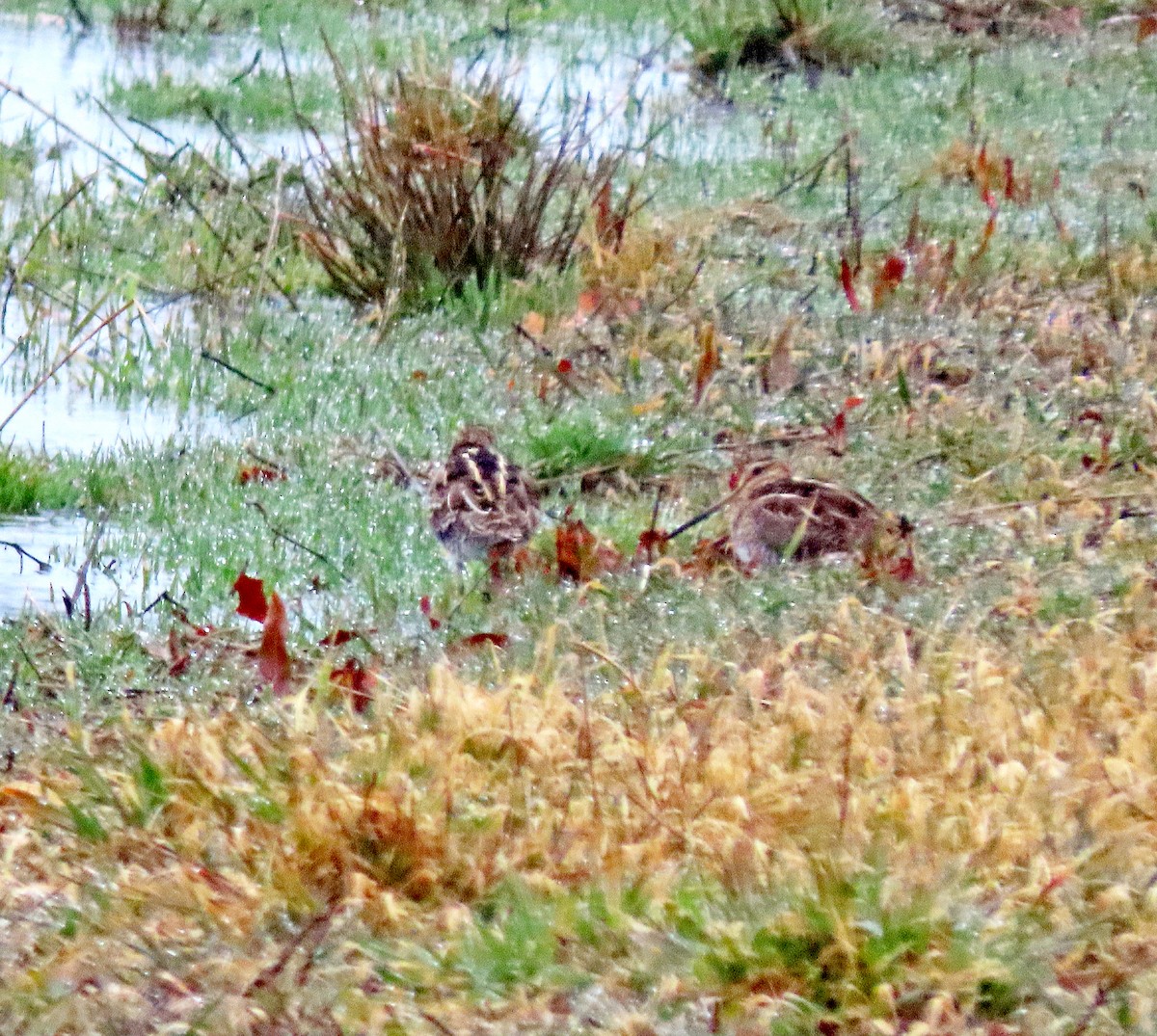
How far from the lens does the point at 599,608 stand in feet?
11.6

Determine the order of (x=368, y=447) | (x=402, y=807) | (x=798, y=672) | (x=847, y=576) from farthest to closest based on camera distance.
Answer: (x=368, y=447), (x=847, y=576), (x=798, y=672), (x=402, y=807)

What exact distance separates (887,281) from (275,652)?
289 centimetres

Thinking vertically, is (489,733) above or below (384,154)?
below

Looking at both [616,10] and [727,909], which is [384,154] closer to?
[727,909]

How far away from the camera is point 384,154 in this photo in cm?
580

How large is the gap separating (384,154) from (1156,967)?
4.01 meters

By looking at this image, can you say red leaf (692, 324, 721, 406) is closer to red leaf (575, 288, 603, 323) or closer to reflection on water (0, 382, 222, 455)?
red leaf (575, 288, 603, 323)

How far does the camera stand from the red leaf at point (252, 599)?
350 cm

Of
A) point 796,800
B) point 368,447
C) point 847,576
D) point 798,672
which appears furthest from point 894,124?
point 796,800

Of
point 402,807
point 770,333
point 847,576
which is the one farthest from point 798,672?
point 770,333

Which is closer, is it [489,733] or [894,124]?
[489,733]

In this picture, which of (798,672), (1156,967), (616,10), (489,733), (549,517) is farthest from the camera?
(616,10)

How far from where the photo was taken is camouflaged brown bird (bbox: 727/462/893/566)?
3793 mm

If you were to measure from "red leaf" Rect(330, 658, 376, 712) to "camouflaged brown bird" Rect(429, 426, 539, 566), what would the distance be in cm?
58
